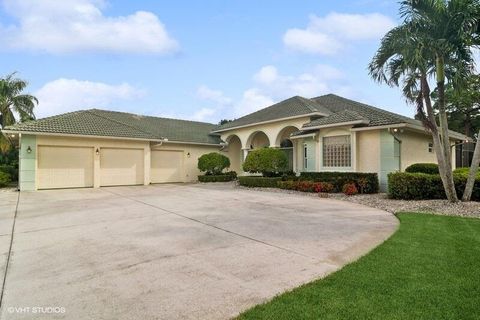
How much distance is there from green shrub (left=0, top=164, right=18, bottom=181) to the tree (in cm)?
2299

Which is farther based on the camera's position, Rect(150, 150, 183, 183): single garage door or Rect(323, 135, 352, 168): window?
Rect(150, 150, 183, 183): single garage door

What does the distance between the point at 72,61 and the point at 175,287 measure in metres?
18.5

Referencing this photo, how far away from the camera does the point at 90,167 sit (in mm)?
18984

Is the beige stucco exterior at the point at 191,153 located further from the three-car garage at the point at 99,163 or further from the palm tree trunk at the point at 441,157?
the palm tree trunk at the point at 441,157

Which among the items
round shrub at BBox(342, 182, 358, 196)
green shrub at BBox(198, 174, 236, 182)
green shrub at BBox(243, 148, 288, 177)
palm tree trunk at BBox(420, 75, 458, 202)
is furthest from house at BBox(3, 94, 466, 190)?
palm tree trunk at BBox(420, 75, 458, 202)

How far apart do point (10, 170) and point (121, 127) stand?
792 cm

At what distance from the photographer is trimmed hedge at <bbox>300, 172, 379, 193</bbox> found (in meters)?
14.7

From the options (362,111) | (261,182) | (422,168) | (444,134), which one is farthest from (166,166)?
(444,134)

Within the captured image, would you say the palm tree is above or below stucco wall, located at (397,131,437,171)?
above

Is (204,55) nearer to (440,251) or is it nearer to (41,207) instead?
(41,207)

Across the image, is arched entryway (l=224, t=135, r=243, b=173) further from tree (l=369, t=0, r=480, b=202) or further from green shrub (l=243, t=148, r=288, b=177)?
tree (l=369, t=0, r=480, b=202)

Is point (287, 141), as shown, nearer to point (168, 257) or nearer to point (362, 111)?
point (362, 111)

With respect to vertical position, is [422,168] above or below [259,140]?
below

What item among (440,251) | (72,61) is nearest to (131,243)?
(440,251)
